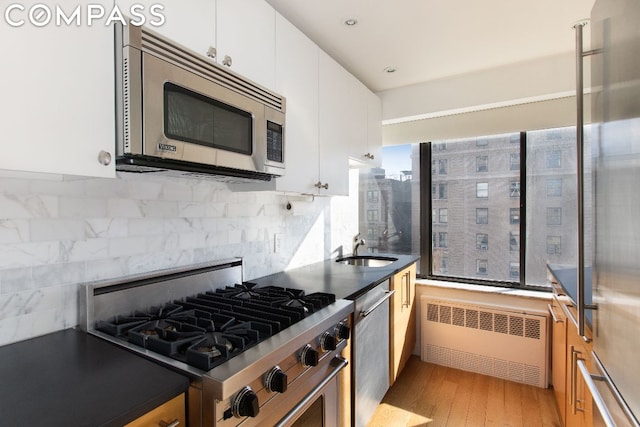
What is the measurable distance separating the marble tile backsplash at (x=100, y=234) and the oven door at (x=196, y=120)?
0.35 metres

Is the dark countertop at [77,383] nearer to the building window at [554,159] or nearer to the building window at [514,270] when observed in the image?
the building window at [514,270]

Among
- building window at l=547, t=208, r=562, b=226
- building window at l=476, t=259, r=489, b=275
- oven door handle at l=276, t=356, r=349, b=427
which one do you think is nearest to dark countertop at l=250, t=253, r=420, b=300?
oven door handle at l=276, t=356, r=349, b=427

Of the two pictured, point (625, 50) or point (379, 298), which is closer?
point (625, 50)

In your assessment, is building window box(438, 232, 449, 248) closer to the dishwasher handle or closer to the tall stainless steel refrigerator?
the dishwasher handle

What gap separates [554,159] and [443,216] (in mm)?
960

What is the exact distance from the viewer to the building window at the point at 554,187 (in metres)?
2.66

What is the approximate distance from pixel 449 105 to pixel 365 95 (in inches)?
28.1

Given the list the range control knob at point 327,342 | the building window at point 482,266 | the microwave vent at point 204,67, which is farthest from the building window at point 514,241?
the microwave vent at point 204,67

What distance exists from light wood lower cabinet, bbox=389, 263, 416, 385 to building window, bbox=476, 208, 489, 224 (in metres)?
0.73

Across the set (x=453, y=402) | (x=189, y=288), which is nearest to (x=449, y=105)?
(x=453, y=402)

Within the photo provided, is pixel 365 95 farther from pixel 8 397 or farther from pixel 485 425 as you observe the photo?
pixel 8 397

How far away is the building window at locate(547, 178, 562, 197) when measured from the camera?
266 cm

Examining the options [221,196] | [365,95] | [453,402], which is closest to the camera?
[221,196]

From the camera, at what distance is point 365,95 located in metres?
2.73
